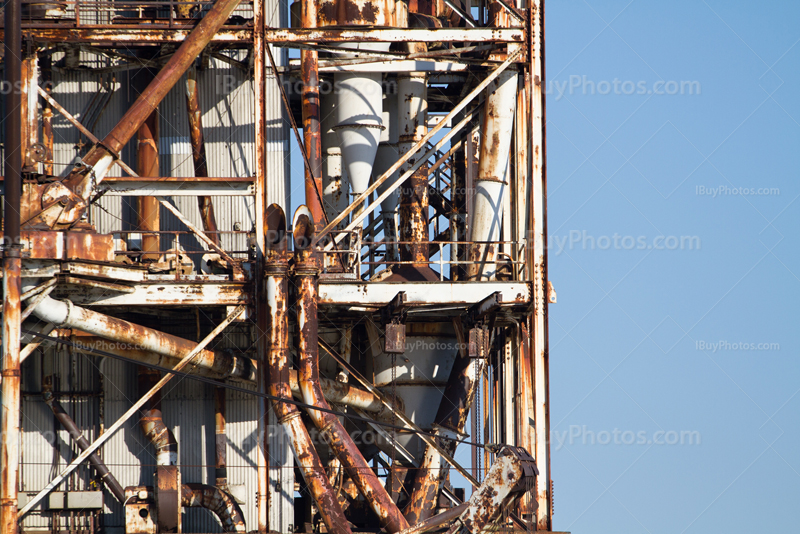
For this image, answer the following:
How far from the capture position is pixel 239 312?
70.5ft

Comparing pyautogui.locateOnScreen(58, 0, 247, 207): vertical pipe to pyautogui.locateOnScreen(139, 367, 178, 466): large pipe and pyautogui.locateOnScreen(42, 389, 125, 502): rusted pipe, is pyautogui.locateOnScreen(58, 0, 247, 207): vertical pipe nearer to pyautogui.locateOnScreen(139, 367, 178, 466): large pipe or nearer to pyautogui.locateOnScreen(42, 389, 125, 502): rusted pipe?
pyautogui.locateOnScreen(139, 367, 178, 466): large pipe

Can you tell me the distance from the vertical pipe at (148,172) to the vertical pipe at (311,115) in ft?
10.4

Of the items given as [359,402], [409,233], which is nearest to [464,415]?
[359,402]

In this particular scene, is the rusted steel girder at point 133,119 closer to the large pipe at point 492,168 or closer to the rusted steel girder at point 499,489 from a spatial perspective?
the large pipe at point 492,168

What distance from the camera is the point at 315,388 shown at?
2156 cm

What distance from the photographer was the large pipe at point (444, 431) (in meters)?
23.9

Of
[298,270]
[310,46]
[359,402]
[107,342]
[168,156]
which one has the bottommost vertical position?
[359,402]

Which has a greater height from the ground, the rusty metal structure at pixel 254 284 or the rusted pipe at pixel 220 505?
the rusty metal structure at pixel 254 284

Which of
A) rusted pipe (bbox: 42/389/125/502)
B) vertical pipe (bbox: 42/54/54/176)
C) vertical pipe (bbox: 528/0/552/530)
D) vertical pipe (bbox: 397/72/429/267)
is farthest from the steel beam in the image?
vertical pipe (bbox: 397/72/429/267)

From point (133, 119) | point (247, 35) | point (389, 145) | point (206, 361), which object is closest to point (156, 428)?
point (206, 361)

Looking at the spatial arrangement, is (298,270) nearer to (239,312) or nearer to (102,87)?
(239,312)

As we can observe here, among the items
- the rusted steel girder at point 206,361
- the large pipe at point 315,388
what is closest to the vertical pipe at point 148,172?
the rusted steel girder at point 206,361

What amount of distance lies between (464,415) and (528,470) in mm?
5197

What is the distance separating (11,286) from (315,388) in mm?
5614
